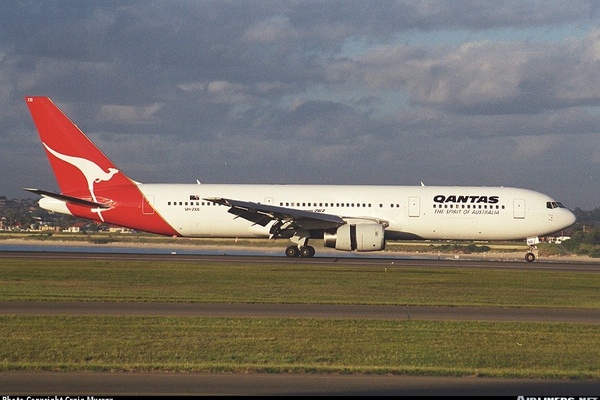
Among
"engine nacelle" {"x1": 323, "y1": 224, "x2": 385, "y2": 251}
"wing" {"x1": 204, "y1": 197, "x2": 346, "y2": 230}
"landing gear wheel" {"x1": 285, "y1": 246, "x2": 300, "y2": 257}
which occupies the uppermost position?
"wing" {"x1": 204, "y1": 197, "x2": 346, "y2": 230}

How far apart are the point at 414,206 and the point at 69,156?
60.8 ft

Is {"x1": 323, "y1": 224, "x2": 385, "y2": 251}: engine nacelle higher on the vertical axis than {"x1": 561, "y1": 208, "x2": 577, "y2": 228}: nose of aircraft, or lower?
→ lower

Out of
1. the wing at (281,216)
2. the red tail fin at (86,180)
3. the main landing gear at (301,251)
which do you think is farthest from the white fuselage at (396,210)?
the main landing gear at (301,251)

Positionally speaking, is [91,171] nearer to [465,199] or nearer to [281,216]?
[281,216]

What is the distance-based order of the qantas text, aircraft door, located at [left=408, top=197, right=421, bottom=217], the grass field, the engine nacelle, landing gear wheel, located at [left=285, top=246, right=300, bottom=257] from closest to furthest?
1. the grass field
2. the engine nacelle
3. landing gear wheel, located at [left=285, top=246, right=300, bottom=257]
4. aircraft door, located at [left=408, top=197, right=421, bottom=217]
5. the qantas text

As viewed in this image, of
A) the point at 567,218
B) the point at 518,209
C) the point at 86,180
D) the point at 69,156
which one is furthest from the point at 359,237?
the point at 69,156

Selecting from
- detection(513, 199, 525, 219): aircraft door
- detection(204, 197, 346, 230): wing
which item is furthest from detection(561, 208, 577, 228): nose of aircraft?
detection(204, 197, 346, 230): wing

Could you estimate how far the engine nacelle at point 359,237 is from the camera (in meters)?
39.8

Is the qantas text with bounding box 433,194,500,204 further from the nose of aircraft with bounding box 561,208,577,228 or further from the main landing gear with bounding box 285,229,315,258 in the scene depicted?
the main landing gear with bounding box 285,229,315,258

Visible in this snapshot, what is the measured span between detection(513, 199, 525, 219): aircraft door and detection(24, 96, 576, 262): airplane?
0.17ft

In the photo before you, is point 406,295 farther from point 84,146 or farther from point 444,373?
point 84,146

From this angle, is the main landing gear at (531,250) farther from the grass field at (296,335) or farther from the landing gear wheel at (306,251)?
the grass field at (296,335)

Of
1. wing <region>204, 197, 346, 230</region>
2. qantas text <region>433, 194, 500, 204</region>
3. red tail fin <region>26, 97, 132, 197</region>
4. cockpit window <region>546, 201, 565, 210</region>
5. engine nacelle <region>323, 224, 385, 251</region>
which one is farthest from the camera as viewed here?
cockpit window <region>546, 201, 565, 210</region>

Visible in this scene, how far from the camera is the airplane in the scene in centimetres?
4322
